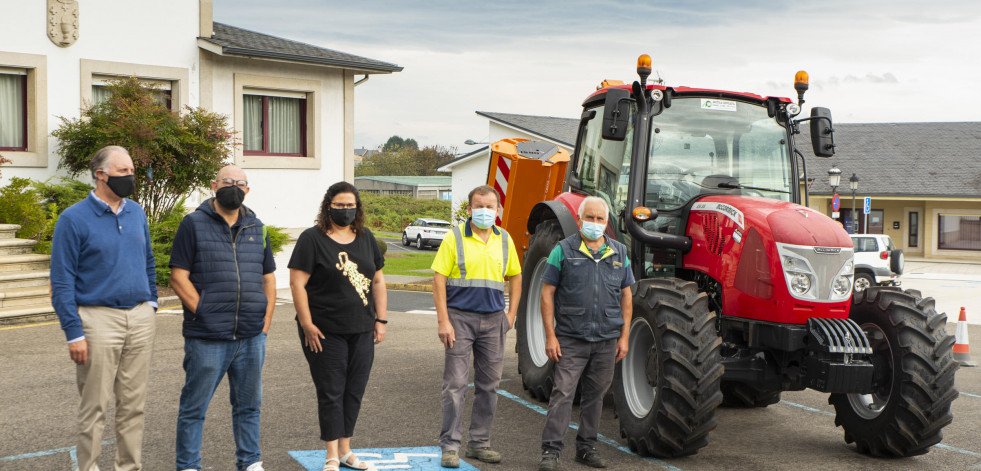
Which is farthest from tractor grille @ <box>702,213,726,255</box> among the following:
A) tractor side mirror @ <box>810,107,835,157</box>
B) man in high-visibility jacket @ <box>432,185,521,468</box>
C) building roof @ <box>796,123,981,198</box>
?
building roof @ <box>796,123,981,198</box>

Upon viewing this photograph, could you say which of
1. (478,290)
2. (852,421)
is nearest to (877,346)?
(852,421)

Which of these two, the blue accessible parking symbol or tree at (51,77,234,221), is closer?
the blue accessible parking symbol

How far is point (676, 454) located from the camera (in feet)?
20.0

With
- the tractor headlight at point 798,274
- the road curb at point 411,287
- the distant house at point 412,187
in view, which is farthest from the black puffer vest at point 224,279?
the distant house at point 412,187

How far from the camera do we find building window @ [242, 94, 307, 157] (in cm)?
1852

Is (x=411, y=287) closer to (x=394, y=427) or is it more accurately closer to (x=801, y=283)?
(x=394, y=427)

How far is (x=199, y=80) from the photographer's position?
17453 millimetres

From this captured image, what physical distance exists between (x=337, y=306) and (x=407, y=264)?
2517 centimetres

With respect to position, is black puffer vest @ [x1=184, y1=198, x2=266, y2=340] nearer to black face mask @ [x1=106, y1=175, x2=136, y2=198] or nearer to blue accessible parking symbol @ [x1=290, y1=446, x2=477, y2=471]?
black face mask @ [x1=106, y1=175, x2=136, y2=198]

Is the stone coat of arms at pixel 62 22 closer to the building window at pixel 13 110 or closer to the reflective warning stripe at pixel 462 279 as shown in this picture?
the building window at pixel 13 110

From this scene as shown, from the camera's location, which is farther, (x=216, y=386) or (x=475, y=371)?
(x=475, y=371)

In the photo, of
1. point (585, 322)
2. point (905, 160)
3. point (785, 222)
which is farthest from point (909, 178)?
point (585, 322)

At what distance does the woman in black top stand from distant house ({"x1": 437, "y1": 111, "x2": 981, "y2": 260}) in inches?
1303

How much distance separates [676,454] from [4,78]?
1411 cm
